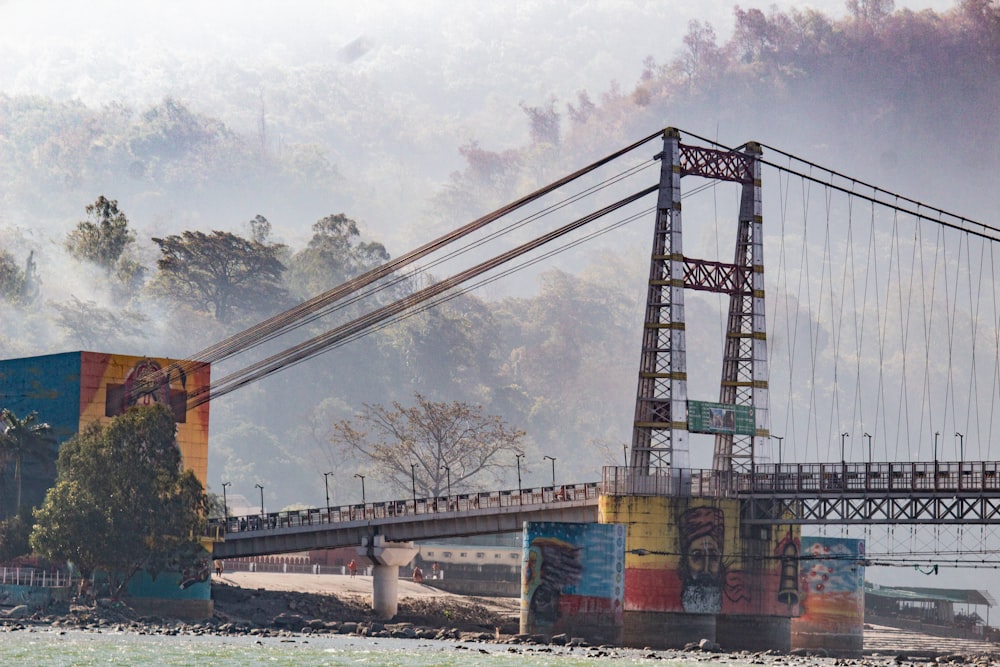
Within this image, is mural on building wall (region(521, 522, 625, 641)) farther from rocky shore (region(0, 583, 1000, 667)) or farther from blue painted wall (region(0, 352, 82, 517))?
blue painted wall (region(0, 352, 82, 517))

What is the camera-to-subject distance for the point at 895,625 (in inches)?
6860

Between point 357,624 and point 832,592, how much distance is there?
35177mm

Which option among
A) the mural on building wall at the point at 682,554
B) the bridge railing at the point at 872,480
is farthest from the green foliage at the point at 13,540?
the bridge railing at the point at 872,480

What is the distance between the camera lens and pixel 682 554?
101 meters

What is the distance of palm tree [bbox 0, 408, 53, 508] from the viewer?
116250mm

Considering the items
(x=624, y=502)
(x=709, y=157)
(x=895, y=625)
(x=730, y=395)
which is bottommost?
(x=895, y=625)

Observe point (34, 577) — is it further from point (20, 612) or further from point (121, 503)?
point (121, 503)

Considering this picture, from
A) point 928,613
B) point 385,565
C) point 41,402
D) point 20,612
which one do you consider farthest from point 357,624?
point 928,613

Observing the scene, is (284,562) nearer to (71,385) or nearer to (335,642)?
(71,385)

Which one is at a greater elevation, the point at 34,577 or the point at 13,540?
the point at 13,540

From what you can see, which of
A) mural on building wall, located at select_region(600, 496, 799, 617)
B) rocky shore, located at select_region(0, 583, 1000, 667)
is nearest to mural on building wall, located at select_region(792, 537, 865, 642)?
rocky shore, located at select_region(0, 583, 1000, 667)

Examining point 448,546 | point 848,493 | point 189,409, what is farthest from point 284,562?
point 848,493

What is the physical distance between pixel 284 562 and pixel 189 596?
151ft

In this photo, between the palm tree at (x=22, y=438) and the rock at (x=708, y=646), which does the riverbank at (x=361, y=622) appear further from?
the palm tree at (x=22, y=438)
